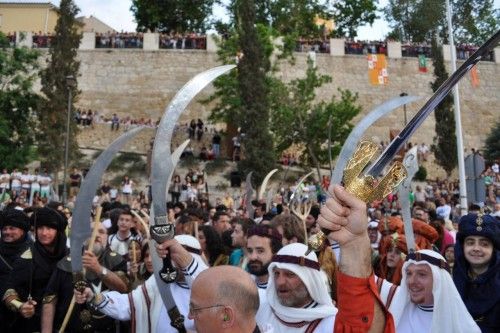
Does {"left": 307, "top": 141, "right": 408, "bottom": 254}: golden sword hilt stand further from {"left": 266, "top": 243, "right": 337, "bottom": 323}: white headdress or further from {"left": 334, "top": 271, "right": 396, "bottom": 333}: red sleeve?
{"left": 266, "top": 243, "right": 337, "bottom": 323}: white headdress

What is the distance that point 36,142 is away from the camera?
31.5 meters

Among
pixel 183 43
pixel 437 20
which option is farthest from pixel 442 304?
pixel 437 20

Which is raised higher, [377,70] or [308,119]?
[377,70]

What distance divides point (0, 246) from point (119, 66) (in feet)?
120

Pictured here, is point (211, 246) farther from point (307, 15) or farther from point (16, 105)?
point (307, 15)

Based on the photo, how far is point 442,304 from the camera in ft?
13.7

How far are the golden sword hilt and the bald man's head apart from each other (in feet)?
1.38

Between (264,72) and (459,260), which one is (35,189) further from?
(459,260)

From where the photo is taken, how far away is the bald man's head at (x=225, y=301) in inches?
106

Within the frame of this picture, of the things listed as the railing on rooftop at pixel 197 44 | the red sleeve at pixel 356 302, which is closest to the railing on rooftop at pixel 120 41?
the railing on rooftop at pixel 197 44

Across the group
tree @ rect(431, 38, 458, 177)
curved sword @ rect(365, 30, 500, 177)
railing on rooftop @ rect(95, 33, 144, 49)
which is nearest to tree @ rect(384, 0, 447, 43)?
tree @ rect(431, 38, 458, 177)

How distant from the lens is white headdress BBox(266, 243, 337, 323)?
376cm

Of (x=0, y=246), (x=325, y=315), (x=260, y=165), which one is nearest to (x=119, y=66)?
(x=260, y=165)

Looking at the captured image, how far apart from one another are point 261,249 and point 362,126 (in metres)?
2.24
